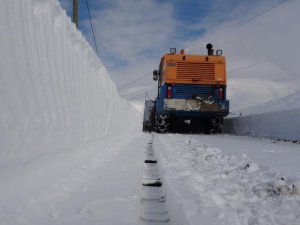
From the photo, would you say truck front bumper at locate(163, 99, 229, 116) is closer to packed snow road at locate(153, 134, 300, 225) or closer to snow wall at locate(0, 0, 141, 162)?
snow wall at locate(0, 0, 141, 162)

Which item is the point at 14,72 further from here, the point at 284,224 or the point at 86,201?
the point at 284,224

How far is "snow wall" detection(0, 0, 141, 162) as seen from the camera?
303cm

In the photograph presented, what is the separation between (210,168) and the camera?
5.29 m

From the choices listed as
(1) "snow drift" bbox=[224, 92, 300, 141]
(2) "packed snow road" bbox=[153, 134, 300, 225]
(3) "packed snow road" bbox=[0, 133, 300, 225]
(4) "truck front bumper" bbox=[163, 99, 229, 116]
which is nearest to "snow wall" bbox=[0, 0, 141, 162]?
(3) "packed snow road" bbox=[0, 133, 300, 225]

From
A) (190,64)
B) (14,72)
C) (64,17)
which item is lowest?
(14,72)

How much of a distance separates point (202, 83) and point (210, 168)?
40.4 feet

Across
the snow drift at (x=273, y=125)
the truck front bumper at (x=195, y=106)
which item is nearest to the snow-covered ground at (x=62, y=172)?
the snow drift at (x=273, y=125)

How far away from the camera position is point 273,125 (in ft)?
47.0

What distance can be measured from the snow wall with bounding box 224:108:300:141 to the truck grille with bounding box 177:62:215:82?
2.29m

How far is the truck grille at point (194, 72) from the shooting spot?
17.4 m

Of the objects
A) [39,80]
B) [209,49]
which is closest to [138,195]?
[39,80]

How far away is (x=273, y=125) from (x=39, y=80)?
38.2ft

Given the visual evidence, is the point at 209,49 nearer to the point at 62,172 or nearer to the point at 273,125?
the point at 273,125

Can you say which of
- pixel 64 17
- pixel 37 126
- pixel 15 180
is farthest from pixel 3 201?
pixel 64 17
